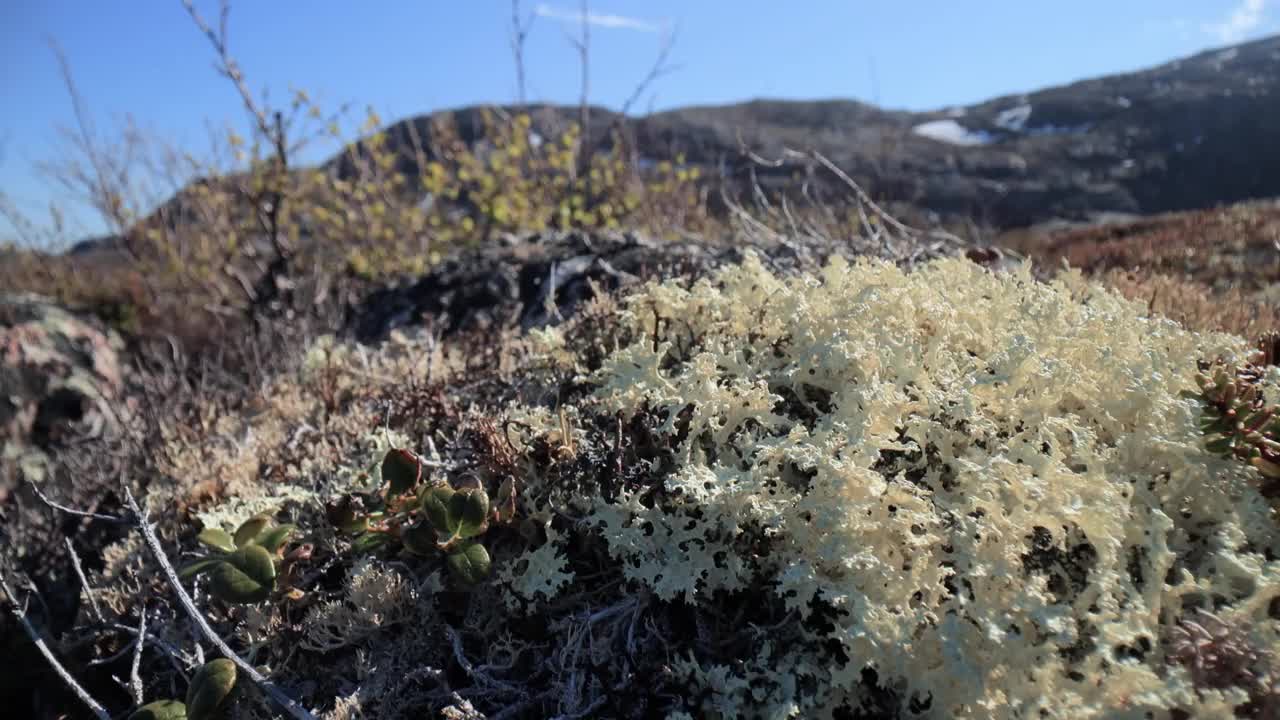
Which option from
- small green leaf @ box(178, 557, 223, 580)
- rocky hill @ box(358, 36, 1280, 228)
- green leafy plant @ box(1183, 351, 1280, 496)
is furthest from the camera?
rocky hill @ box(358, 36, 1280, 228)

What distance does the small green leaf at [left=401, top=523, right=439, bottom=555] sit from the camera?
176cm

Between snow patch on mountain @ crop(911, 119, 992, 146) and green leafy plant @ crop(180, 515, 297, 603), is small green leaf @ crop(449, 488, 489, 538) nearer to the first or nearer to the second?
green leafy plant @ crop(180, 515, 297, 603)

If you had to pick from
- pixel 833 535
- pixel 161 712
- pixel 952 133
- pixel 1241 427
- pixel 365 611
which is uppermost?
pixel 952 133

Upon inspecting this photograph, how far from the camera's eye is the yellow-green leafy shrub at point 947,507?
3.97 ft

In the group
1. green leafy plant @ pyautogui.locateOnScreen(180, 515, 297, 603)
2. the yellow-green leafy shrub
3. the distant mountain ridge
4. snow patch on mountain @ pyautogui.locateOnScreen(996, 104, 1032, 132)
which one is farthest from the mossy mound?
snow patch on mountain @ pyautogui.locateOnScreen(996, 104, 1032, 132)

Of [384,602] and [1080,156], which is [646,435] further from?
[1080,156]

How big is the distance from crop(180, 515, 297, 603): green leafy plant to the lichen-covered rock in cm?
325

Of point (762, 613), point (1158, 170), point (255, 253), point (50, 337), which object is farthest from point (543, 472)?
point (1158, 170)

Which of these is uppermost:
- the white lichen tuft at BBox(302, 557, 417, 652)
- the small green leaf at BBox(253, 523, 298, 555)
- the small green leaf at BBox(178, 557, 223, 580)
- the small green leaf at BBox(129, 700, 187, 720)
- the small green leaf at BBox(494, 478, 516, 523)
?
the small green leaf at BBox(494, 478, 516, 523)

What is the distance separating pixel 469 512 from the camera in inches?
67.6

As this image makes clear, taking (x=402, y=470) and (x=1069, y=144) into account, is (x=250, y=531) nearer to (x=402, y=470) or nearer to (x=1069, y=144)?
(x=402, y=470)

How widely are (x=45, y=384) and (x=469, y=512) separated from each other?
5795 mm

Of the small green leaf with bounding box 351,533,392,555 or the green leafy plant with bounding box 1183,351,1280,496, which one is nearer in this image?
the green leafy plant with bounding box 1183,351,1280,496

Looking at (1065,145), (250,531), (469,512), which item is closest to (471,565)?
(469,512)
